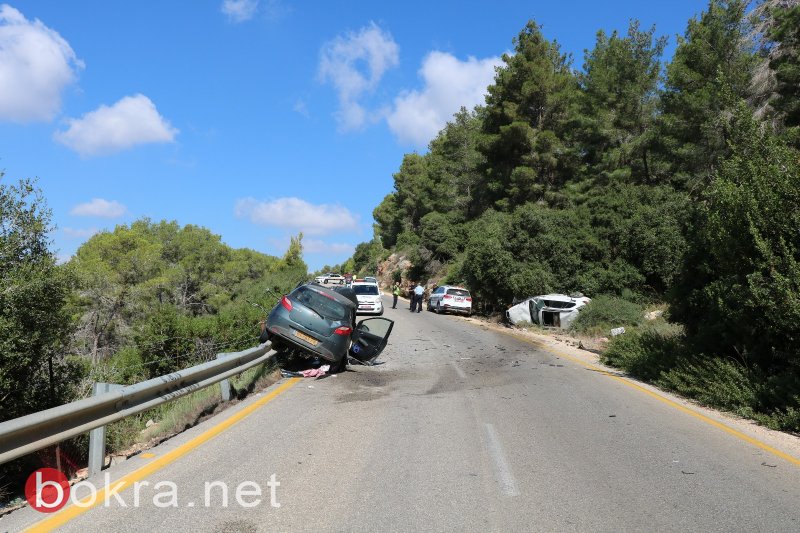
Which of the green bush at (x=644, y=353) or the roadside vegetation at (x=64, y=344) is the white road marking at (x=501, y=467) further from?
the green bush at (x=644, y=353)

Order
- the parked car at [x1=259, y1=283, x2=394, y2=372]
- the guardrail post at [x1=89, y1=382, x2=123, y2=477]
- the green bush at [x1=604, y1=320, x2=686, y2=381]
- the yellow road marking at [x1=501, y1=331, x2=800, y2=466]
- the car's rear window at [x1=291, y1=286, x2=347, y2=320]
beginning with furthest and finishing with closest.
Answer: the green bush at [x1=604, y1=320, x2=686, y2=381]
the car's rear window at [x1=291, y1=286, x2=347, y2=320]
the parked car at [x1=259, y1=283, x2=394, y2=372]
the yellow road marking at [x1=501, y1=331, x2=800, y2=466]
the guardrail post at [x1=89, y1=382, x2=123, y2=477]

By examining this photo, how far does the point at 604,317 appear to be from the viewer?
22891mm

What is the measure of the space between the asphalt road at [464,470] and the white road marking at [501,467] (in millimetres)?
21

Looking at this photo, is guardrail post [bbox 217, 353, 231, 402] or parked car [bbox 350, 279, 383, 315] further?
parked car [bbox 350, 279, 383, 315]

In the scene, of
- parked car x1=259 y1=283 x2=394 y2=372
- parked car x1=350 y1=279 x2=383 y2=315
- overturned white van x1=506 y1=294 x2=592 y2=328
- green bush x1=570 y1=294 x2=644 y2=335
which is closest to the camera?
parked car x1=259 y1=283 x2=394 y2=372

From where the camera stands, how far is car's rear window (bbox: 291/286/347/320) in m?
12.1

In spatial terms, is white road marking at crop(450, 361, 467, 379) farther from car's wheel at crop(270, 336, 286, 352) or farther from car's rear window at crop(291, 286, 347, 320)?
car's wheel at crop(270, 336, 286, 352)

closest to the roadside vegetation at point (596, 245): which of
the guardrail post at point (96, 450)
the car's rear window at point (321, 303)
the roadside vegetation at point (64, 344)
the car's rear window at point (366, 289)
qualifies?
the roadside vegetation at point (64, 344)

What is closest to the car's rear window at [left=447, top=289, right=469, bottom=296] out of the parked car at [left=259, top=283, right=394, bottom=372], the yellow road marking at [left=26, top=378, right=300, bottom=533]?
the parked car at [left=259, top=283, right=394, bottom=372]

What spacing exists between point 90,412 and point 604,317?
20.5m

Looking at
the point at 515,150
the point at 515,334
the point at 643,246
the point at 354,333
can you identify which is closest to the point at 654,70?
the point at 515,150

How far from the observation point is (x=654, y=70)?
39.9 meters

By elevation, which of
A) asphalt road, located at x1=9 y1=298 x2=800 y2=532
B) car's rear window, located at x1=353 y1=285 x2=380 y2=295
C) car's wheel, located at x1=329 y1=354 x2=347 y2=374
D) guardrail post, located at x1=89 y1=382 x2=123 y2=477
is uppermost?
car's rear window, located at x1=353 y1=285 x2=380 y2=295

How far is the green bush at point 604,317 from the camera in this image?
73.7 feet
